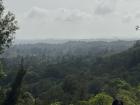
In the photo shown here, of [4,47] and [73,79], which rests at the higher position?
[4,47]

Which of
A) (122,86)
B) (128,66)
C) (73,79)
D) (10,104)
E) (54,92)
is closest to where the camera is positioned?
(10,104)

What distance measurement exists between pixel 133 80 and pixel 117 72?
107 ft

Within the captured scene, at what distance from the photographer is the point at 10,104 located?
2019 inches

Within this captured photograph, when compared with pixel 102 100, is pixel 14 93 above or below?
above

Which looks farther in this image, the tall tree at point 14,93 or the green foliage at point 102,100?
the green foliage at point 102,100

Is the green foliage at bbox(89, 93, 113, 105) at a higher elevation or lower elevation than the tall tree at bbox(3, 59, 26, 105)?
lower

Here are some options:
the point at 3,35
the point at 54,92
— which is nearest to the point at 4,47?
the point at 3,35

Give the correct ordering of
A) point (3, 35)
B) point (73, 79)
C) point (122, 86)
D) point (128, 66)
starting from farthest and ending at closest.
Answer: point (128, 66) → point (73, 79) → point (122, 86) → point (3, 35)

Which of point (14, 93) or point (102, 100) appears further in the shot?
point (102, 100)

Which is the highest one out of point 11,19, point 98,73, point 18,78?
point 11,19

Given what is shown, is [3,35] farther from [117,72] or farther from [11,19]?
[117,72]

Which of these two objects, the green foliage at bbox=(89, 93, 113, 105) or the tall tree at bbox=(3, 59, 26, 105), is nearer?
the tall tree at bbox=(3, 59, 26, 105)

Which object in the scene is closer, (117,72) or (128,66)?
(117,72)

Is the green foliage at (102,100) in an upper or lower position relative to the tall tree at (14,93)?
lower
